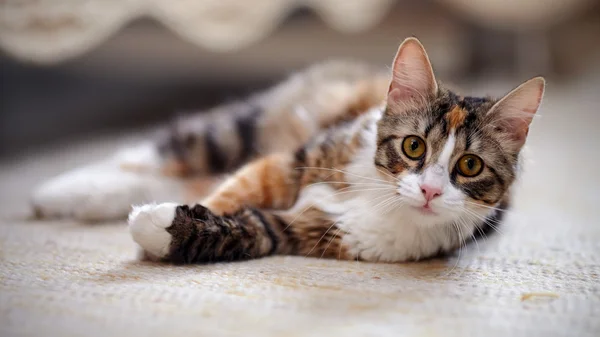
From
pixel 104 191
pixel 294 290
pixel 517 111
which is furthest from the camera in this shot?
pixel 104 191

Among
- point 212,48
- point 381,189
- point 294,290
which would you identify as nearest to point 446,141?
point 381,189

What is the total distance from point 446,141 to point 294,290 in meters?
0.44

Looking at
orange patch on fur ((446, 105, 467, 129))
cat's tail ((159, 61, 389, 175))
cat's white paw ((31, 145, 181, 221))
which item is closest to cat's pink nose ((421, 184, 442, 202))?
orange patch on fur ((446, 105, 467, 129))

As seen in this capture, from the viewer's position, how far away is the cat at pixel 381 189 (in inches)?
45.8

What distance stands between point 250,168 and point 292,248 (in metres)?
0.26

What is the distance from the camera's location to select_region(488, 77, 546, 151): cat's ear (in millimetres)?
1190

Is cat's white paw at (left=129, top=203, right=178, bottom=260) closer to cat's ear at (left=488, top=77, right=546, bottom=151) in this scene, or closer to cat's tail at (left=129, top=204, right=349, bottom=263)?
cat's tail at (left=129, top=204, right=349, bottom=263)

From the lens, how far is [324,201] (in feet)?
4.45

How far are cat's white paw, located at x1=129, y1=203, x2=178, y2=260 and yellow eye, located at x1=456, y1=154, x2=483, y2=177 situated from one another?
23.0 inches

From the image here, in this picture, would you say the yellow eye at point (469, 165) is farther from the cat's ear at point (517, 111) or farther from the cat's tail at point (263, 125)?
the cat's tail at point (263, 125)

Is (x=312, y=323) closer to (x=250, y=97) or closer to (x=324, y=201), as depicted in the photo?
(x=324, y=201)

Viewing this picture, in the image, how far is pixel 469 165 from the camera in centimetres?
119

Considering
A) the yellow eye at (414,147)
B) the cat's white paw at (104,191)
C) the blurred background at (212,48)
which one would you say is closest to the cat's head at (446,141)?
the yellow eye at (414,147)

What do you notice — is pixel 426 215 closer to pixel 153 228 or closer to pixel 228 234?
pixel 228 234
